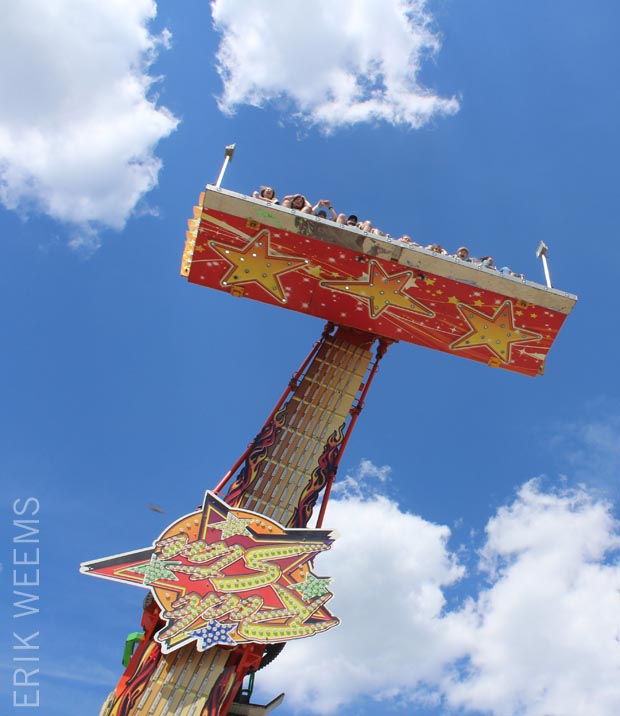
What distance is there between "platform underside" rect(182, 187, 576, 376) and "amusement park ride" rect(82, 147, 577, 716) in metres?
0.04

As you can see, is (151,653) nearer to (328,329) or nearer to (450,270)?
(328,329)

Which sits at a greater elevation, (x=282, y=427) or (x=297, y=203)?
(x=297, y=203)

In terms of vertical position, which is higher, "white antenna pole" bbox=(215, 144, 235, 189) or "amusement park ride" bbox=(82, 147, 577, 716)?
"white antenna pole" bbox=(215, 144, 235, 189)

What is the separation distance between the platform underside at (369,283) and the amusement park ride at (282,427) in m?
0.04

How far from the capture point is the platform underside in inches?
778

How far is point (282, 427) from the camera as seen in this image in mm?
20016

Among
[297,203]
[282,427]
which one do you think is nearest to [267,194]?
[297,203]

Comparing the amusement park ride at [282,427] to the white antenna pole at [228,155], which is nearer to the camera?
the amusement park ride at [282,427]

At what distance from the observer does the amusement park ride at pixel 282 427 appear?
619 inches

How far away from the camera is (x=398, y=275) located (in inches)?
795

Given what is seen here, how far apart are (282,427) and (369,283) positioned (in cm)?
500

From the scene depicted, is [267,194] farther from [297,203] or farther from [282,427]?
[282,427]

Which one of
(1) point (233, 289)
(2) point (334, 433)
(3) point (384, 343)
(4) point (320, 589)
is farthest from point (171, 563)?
(3) point (384, 343)

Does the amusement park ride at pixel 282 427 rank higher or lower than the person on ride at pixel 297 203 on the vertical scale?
lower
